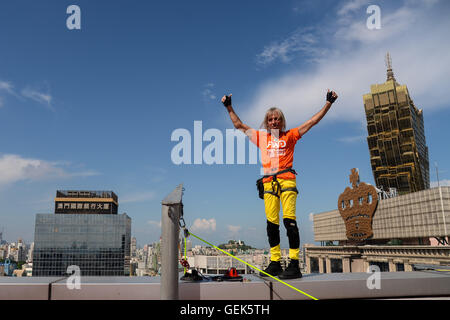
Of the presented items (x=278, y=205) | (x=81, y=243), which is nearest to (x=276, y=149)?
(x=278, y=205)

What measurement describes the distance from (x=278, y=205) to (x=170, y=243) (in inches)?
78.4

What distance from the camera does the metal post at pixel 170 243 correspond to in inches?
117

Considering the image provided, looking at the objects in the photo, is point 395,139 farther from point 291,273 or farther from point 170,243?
point 170,243

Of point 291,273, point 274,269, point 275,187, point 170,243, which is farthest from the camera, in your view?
point 275,187

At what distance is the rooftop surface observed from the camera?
343 centimetres

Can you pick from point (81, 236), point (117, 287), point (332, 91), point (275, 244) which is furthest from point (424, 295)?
point (81, 236)

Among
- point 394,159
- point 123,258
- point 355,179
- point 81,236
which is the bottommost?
point 123,258

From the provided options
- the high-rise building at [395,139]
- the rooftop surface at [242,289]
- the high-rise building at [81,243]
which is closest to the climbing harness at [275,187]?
the rooftop surface at [242,289]

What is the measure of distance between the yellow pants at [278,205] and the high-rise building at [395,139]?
381ft

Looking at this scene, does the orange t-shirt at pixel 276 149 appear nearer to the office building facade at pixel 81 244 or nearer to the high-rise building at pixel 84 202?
the office building facade at pixel 81 244

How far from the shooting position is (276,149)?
4695 millimetres
